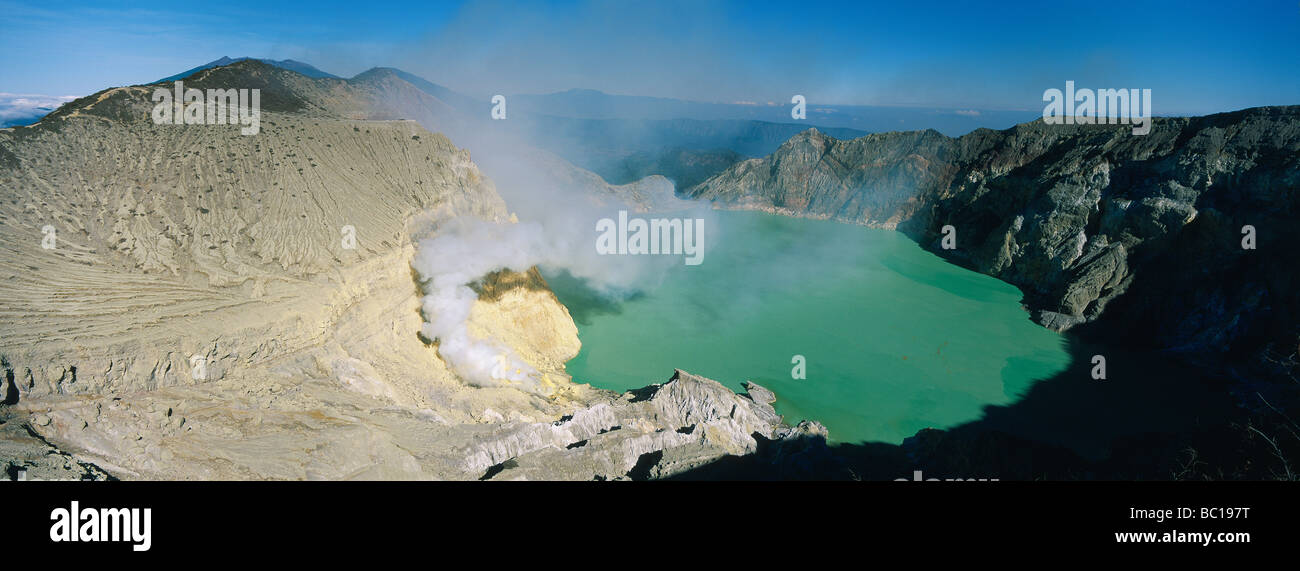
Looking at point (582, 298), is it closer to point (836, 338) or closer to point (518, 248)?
point (518, 248)

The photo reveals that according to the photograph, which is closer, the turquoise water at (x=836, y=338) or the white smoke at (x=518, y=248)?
the white smoke at (x=518, y=248)

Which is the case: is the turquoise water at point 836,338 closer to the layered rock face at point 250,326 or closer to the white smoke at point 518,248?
the white smoke at point 518,248

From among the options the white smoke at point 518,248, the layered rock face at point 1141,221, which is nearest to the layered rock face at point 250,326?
the white smoke at point 518,248

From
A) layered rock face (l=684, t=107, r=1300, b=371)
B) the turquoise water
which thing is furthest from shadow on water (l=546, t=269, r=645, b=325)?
layered rock face (l=684, t=107, r=1300, b=371)

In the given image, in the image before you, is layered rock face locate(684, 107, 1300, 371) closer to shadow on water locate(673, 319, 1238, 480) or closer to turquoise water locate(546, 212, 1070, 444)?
turquoise water locate(546, 212, 1070, 444)

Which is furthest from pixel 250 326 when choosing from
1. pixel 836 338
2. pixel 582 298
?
pixel 836 338

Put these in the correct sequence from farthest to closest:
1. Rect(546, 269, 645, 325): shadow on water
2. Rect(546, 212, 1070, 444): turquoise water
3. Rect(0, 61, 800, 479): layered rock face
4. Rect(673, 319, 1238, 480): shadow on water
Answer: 1. Rect(546, 269, 645, 325): shadow on water
2. Rect(546, 212, 1070, 444): turquoise water
3. Rect(673, 319, 1238, 480): shadow on water
4. Rect(0, 61, 800, 479): layered rock face

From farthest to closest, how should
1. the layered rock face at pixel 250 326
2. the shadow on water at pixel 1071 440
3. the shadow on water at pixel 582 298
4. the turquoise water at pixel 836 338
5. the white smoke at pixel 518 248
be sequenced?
the shadow on water at pixel 582 298
the turquoise water at pixel 836 338
the white smoke at pixel 518 248
the shadow on water at pixel 1071 440
the layered rock face at pixel 250 326
